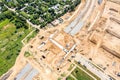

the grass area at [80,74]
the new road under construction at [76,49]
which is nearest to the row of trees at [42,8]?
the new road under construction at [76,49]

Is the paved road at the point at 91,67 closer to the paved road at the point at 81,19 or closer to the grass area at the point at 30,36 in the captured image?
the paved road at the point at 81,19

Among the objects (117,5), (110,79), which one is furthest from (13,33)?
(117,5)

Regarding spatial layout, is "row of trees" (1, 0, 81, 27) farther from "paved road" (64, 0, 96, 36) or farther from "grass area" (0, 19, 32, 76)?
"grass area" (0, 19, 32, 76)

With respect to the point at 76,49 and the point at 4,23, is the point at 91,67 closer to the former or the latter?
the point at 76,49

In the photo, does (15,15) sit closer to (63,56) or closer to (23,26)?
(23,26)

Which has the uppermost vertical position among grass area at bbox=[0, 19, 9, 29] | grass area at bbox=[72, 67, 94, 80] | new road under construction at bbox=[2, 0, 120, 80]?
grass area at bbox=[0, 19, 9, 29]

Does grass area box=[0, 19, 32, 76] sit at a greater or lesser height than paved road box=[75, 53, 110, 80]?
greater

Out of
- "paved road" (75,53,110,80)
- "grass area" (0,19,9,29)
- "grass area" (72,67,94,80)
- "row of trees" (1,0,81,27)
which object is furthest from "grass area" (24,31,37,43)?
"grass area" (72,67,94,80)
